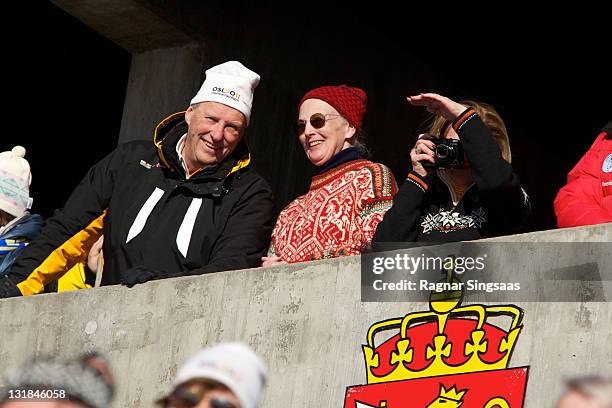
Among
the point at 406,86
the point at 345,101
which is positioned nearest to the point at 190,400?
the point at 345,101

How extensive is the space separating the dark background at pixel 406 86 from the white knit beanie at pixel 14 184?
4.09 m

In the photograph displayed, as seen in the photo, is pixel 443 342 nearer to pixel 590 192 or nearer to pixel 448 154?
pixel 448 154

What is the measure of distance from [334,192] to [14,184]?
1998 mm

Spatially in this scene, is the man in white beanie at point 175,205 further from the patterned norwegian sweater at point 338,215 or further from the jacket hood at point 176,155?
the patterned norwegian sweater at point 338,215

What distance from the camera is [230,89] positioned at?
6004mm

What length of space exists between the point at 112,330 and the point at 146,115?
3.76m

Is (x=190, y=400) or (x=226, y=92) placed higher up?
(x=226, y=92)

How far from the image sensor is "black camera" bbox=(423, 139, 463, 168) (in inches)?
188

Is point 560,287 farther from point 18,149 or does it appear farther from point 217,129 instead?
point 18,149

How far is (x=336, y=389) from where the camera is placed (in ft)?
14.6

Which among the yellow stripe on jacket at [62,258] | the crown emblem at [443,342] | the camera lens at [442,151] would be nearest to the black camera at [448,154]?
the camera lens at [442,151]

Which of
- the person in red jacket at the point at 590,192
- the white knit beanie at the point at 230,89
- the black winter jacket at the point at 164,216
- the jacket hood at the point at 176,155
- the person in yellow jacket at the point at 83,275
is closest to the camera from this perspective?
the person in red jacket at the point at 590,192

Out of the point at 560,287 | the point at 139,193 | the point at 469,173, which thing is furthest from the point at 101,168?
the point at 560,287

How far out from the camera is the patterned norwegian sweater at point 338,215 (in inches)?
205
